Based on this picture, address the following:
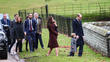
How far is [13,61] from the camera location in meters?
16.2

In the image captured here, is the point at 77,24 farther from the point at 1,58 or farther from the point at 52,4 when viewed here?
the point at 52,4

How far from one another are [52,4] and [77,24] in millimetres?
58140

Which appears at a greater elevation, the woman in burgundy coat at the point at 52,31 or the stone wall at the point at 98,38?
the woman in burgundy coat at the point at 52,31

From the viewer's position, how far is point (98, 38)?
762 inches

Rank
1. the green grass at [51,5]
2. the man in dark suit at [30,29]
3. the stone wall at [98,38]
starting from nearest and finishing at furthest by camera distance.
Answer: the stone wall at [98,38]
the man in dark suit at [30,29]
the green grass at [51,5]

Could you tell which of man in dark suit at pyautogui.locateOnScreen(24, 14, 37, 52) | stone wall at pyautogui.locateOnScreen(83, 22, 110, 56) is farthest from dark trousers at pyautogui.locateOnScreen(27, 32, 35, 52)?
stone wall at pyautogui.locateOnScreen(83, 22, 110, 56)

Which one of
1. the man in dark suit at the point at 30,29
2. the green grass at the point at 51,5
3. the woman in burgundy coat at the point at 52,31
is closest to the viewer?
the woman in burgundy coat at the point at 52,31

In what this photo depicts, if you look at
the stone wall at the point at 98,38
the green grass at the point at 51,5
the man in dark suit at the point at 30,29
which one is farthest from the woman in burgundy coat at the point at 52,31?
the green grass at the point at 51,5

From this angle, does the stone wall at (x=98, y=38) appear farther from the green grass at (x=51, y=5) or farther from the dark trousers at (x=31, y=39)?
the green grass at (x=51, y=5)

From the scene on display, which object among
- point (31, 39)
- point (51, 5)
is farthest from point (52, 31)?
point (51, 5)

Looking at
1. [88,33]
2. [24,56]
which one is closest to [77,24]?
[24,56]

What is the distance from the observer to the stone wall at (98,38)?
58.0 feet

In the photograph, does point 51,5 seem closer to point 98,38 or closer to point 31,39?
point 98,38

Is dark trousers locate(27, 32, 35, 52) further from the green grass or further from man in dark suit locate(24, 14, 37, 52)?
the green grass
